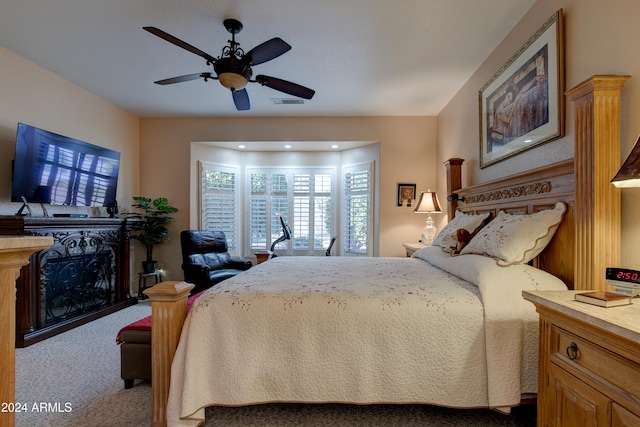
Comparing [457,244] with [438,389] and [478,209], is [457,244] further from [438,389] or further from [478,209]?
[438,389]

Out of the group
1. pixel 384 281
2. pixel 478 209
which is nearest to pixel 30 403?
pixel 384 281

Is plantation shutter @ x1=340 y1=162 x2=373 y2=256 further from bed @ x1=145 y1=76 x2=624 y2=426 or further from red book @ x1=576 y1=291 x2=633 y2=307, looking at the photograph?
red book @ x1=576 y1=291 x2=633 y2=307

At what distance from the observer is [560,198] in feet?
5.64

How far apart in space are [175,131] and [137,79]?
4.17 ft

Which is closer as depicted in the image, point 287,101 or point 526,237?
point 526,237

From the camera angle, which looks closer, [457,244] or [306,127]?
[457,244]

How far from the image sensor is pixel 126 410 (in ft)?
5.89

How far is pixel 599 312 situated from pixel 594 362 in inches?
7.0

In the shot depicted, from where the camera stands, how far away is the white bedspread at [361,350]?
144 centimetres

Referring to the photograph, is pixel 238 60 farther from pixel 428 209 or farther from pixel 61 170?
pixel 428 209

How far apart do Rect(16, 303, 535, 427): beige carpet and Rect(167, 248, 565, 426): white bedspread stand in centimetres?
32

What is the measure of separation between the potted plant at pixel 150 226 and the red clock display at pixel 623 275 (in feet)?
15.4

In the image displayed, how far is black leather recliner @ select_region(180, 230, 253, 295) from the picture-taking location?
3.61 meters

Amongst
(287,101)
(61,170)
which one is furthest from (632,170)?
(61,170)
